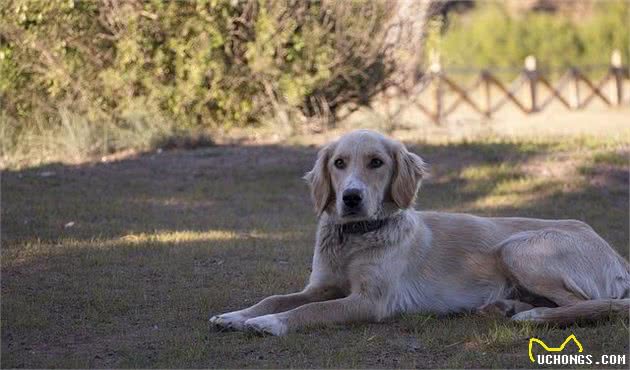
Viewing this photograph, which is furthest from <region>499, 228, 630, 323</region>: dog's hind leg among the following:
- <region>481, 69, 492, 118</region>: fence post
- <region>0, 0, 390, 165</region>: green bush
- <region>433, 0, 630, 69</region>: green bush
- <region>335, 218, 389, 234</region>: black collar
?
<region>433, 0, 630, 69</region>: green bush

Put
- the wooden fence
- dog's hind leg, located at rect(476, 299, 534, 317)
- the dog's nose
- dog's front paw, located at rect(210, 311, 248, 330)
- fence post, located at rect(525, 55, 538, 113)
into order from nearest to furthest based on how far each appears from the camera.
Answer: dog's front paw, located at rect(210, 311, 248, 330) < the dog's nose < dog's hind leg, located at rect(476, 299, 534, 317) < the wooden fence < fence post, located at rect(525, 55, 538, 113)

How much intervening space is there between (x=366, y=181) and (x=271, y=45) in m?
9.60

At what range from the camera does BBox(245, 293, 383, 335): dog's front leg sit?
Answer: 6.09 metres

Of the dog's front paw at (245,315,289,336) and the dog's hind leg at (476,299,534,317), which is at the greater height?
the dog's front paw at (245,315,289,336)

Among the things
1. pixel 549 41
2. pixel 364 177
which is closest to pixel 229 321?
pixel 364 177

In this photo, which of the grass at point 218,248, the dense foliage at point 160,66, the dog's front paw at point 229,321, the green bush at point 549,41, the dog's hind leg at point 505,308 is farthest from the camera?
the green bush at point 549,41

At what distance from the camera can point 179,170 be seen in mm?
13578

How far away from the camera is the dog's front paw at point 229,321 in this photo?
6.20m

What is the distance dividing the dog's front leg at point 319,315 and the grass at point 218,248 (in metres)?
0.07

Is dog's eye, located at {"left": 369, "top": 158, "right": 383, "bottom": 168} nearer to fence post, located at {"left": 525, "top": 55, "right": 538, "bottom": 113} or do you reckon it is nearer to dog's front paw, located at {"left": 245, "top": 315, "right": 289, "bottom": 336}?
dog's front paw, located at {"left": 245, "top": 315, "right": 289, "bottom": 336}

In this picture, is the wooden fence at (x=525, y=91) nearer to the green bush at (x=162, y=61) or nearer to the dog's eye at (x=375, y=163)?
the green bush at (x=162, y=61)

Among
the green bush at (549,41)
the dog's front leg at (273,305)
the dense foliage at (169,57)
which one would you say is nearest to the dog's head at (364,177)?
the dog's front leg at (273,305)

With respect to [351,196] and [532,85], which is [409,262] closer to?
[351,196]

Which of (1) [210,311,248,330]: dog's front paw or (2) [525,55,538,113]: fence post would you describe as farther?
(2) [525,55,538,113]: fence post
